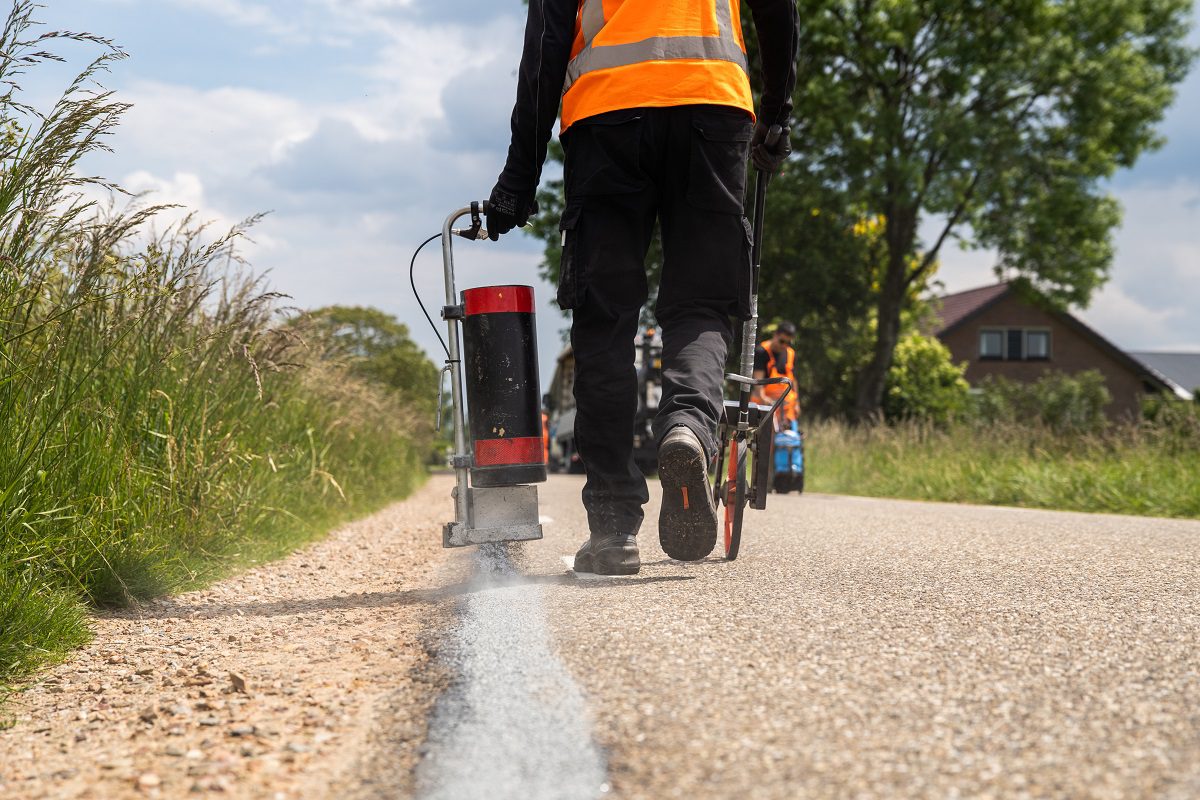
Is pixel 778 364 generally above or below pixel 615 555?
above

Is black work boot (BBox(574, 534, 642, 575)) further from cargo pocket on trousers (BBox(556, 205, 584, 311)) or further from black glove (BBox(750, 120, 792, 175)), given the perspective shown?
black glove (BBox(750, 120, 792, 175))

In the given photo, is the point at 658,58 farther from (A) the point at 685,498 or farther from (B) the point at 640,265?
(A) the point at 685,498

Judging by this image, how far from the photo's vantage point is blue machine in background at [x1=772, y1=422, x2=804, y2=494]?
11.8 m

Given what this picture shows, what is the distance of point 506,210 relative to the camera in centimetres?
361

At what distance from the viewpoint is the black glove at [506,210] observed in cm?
361

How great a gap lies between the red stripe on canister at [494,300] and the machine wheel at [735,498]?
0.92 meters

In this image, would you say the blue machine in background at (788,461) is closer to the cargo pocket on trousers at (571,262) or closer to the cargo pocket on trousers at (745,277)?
the cargo pocket on trousers at (745,277)

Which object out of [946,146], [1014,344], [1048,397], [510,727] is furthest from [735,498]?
[1014,344]

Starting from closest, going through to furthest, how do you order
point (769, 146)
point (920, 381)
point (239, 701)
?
point (239, 701) → point (769, 146) → point (920, 381)

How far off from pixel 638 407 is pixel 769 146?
8.86 metres

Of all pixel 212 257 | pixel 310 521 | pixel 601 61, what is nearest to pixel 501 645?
pixel 601 61

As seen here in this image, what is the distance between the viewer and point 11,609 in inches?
108

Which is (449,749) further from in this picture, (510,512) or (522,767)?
(510,512)

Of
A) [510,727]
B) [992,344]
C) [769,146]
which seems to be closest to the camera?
[510,727]
